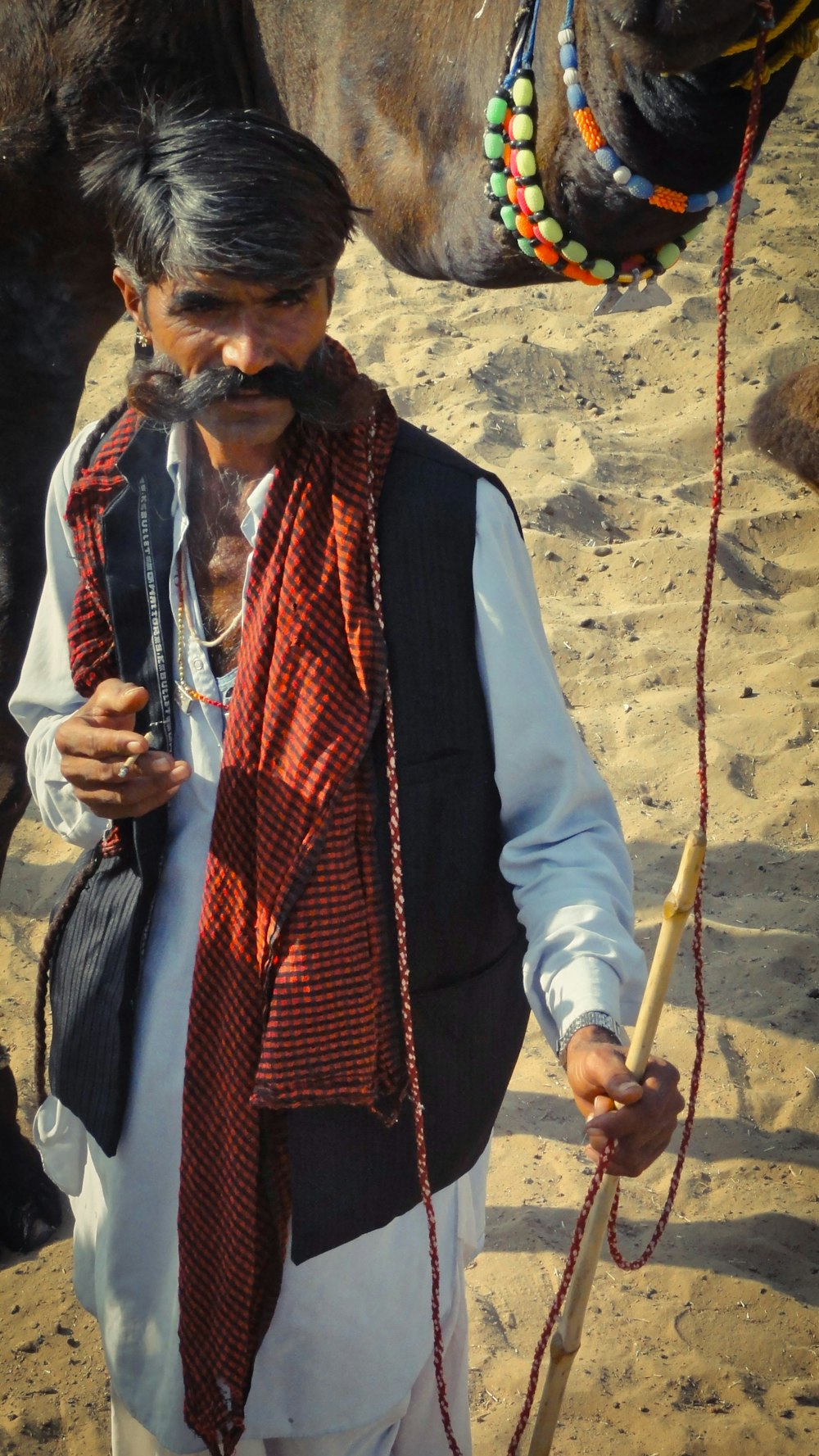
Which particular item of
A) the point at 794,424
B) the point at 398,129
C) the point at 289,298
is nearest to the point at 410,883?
the point at 289,298

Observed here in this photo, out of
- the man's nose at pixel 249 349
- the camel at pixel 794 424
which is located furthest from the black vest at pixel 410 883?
the camel at pixel 794 424

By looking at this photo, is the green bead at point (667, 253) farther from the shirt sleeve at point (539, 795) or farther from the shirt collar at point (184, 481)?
the shirt collar at point (184, 481)

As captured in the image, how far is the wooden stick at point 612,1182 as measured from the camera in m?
1.34

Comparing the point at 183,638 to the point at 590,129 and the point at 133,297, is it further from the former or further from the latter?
the point at 590,129

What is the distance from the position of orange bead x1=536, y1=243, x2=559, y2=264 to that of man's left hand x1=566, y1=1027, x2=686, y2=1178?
1213mm

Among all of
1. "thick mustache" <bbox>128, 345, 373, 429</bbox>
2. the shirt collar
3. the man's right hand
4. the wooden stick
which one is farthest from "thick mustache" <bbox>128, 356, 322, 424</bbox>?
the wooden stick

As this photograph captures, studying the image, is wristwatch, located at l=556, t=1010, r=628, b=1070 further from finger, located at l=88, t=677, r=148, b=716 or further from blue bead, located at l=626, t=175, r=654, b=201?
blue bead, located at l=626, t=175, r=654, b=201

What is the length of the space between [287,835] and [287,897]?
0.08m

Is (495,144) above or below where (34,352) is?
above

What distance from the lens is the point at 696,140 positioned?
1640mm

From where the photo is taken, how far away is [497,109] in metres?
1.90

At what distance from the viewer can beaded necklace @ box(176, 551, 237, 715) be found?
1792 mm

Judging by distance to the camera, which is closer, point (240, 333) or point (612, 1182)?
point (612, 1182)

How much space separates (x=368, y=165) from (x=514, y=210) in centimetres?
43
